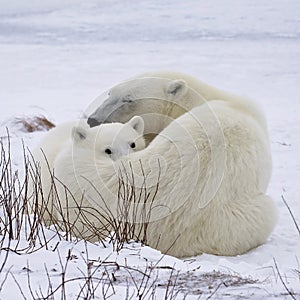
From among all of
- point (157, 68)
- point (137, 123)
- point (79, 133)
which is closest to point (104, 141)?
point (79, 133)

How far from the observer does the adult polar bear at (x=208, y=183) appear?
4016 millimetres

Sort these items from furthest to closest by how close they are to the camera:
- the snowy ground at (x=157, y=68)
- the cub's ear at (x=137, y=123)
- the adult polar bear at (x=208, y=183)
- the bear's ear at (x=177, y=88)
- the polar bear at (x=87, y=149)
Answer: the bear's ear at (x=177, y=88) → the cub's ear at (x=137, y=123) → the polar bear at (x=87, y=149) → the adult polar bear at (x=208, y=183) → the snowy ground at (x=157, y=68)

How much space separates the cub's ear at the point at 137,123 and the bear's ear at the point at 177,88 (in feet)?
1.73

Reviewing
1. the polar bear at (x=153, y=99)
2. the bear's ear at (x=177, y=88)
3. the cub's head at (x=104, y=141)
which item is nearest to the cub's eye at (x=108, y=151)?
the cub's head at (x=104, y=141)

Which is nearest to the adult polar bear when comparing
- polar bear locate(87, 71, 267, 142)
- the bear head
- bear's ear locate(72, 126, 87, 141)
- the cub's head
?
the cub's head

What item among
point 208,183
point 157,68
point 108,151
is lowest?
point 157,68

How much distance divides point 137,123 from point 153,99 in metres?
0.59

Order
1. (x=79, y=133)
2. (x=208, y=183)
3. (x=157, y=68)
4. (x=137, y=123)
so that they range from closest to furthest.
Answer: (x=208, y=183), (x=79, y=133), (x=137, y=123), (x=157, y=68)

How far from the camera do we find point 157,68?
1416 cm

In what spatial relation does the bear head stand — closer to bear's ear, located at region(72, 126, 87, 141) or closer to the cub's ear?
the cub's ear

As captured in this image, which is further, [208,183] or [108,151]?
[108,151]

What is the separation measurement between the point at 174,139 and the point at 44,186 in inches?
42.2

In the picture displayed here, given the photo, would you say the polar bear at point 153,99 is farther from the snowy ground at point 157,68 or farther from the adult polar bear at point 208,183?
the snowy ground at point 157,68

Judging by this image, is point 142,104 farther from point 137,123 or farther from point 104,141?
point 104,141
